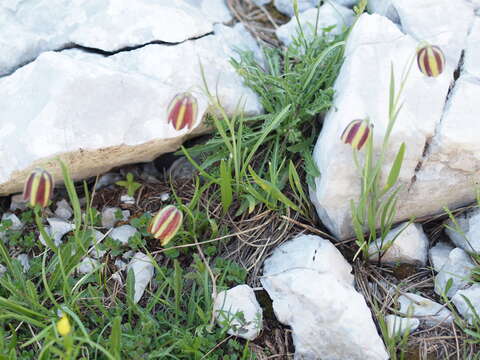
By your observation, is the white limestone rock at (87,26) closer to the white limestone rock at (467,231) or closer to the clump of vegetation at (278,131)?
the clump of vegetation at (278,131)

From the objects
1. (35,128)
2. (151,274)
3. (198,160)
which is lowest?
(151,274)

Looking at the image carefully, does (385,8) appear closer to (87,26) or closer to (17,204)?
(87,26)

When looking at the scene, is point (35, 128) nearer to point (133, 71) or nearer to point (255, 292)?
point (133, 71)

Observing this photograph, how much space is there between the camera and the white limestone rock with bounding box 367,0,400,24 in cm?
252

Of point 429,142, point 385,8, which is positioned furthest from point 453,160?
point 385,8

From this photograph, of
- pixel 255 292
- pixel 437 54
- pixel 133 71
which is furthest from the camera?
pixel 133 71

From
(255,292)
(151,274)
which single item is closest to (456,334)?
(255,292)

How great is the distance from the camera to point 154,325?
1.98 m

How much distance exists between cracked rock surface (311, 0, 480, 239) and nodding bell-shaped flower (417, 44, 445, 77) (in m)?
0.22

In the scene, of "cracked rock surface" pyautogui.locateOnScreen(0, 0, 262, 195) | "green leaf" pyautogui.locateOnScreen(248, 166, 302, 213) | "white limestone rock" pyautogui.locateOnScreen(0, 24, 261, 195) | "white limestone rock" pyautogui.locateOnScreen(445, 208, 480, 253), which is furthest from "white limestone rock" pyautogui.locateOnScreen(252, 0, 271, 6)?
"white limestone rock" pyautogui.locateOnScreen(445, 208, 480, 253)

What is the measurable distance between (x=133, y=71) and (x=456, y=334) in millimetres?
1497

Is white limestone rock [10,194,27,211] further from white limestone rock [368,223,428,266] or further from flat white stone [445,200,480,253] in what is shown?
flat white stone [445,200,480,253]

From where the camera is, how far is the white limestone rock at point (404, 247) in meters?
2.22

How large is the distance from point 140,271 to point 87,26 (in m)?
1.02
